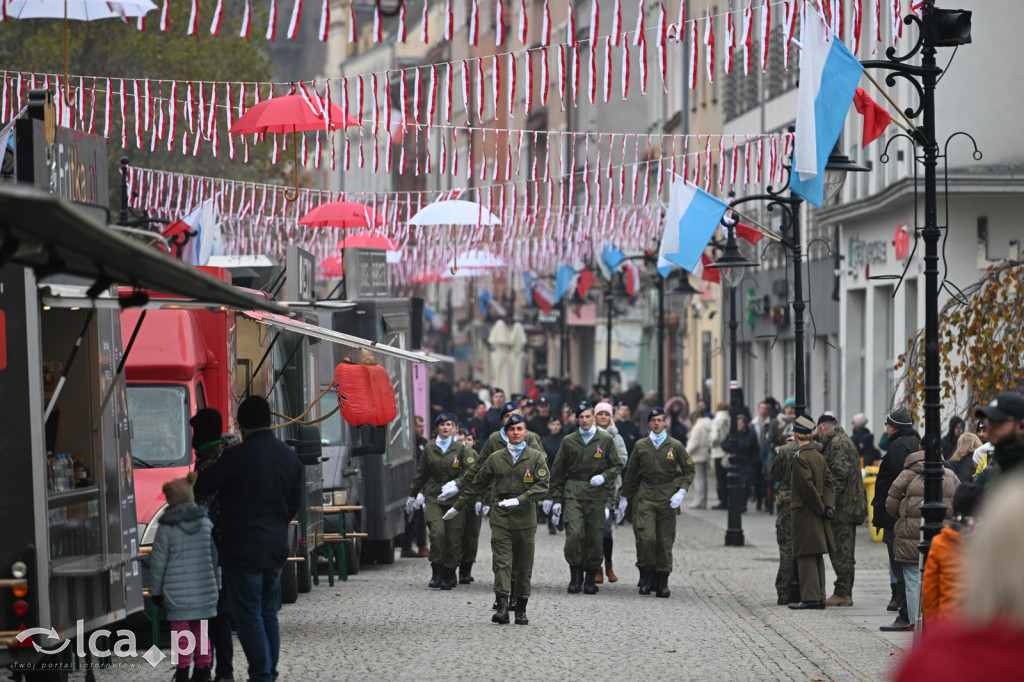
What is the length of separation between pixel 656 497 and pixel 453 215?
314 inches

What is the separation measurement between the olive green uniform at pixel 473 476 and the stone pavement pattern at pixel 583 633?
425 mm

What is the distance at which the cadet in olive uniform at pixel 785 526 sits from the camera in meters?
16.0

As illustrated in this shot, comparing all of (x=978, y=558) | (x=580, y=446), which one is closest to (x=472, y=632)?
(x=580, y=446)

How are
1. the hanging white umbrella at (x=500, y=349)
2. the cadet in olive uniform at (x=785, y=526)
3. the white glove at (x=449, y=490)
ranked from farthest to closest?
the hanging white umbrella at (x=500, y=349), the white glove at (x=449, y=490), the cadet in olive uniform at (x=785, y=526)

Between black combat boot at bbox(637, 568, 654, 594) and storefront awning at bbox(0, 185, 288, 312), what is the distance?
10.3m

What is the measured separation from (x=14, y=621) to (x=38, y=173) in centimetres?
215

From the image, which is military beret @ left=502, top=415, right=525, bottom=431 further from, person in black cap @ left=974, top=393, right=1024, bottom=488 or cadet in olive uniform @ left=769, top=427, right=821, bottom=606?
person in black cap @ left=974, top=393, right=1024, bottom=488

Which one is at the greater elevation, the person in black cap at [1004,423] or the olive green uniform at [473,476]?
the person in black cap at [1004,423]

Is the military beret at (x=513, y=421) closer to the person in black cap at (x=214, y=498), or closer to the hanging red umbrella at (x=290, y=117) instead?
the hanging red umbrella at (x=290, y=117)

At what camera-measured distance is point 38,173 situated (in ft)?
28.4

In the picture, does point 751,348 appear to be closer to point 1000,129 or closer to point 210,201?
point 1000,129

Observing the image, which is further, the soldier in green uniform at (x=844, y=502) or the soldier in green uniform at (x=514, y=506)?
the soldier in green uniform at (x=844, y=502)

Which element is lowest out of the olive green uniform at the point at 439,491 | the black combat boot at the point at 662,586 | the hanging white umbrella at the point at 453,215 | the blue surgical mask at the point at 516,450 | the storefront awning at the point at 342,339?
the black combat boot at the point at 662,586

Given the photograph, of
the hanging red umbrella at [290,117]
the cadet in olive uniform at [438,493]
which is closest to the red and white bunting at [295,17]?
the hanging red umbrella at [290,117]
